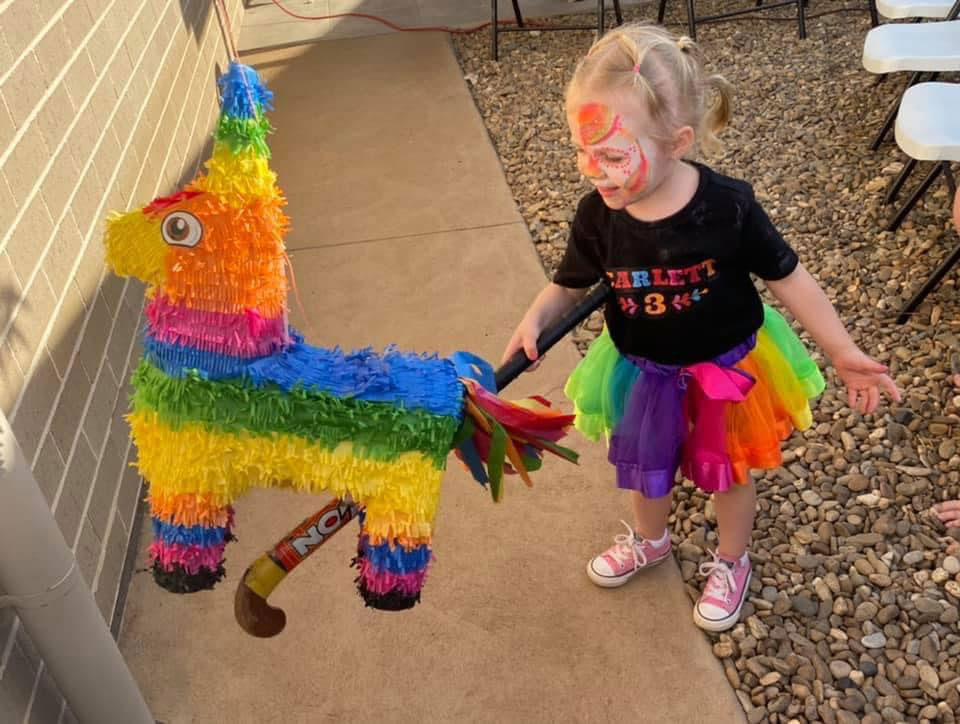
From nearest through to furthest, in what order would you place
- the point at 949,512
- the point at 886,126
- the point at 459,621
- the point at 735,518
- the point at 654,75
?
1. the point at 654,75
2. the point at 735,518
3. the point at 459,621
4. the point at 949,512
5. the point at 886,126

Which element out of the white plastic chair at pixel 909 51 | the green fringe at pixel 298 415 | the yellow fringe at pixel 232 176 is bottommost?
the white plastic chair at pixel 909 51

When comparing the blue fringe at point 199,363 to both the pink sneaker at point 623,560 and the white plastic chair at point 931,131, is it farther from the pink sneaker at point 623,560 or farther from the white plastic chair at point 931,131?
the white plastic chair at point 931,131

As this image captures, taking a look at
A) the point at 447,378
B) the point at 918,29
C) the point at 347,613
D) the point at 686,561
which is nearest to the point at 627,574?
the point at 686,561

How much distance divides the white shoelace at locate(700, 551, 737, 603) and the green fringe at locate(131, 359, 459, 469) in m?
1.22

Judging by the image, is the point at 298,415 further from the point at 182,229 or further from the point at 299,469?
the point at 182,229

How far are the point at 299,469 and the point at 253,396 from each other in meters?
0.14

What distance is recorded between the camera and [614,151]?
1566 millimetres

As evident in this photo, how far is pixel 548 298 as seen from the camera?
6.36ft

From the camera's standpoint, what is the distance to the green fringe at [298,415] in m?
1.34

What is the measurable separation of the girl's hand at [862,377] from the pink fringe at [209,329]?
1140 millimetres

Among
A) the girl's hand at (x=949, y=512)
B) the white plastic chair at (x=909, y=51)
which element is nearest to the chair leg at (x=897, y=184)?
the white plastic chair at (x=909, y=51)

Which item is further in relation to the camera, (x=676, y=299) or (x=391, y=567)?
(x=676, y=299)

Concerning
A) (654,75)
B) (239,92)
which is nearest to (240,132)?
(239,92)

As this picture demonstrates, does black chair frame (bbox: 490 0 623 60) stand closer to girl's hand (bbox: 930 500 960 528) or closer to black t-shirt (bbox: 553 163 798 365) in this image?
girl's hand (bbox: 930 500 960 528)
